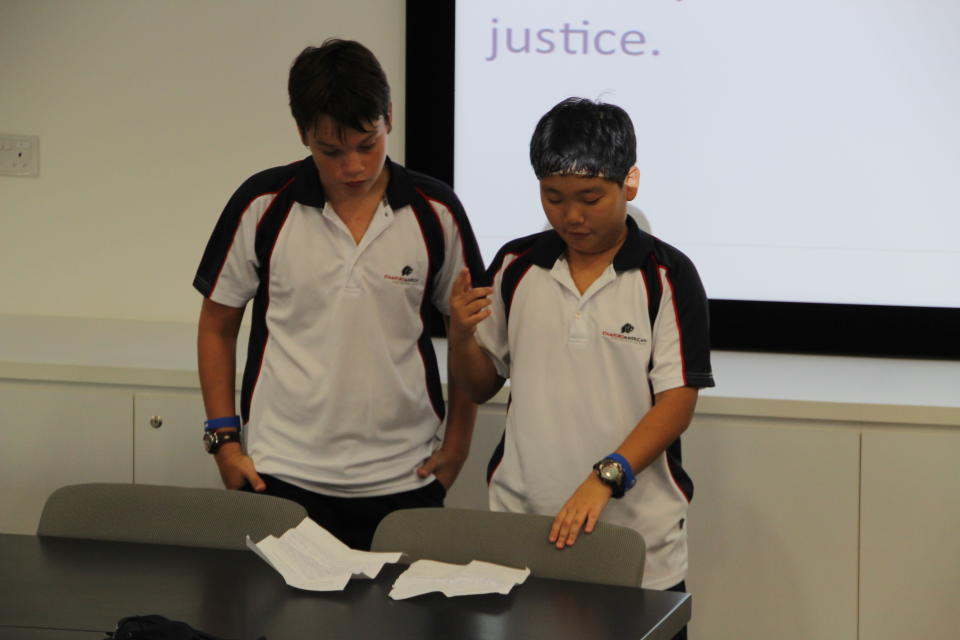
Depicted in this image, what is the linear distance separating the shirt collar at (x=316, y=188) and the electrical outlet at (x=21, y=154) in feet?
5.72

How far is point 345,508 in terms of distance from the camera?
2.03 metres

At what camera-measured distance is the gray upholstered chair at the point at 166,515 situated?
71.1 inches

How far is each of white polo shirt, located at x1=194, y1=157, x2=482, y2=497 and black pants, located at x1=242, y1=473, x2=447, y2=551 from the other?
0.6 inches

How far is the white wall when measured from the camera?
131 inches

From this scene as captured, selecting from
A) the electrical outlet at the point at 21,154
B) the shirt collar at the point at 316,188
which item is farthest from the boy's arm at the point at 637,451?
the electrical outlet at the point at 21,154

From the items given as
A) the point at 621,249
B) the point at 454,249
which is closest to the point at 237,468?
the point at 454,249

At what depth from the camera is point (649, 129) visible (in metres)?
3.13

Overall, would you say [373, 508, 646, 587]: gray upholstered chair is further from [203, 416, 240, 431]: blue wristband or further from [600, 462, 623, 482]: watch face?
[203, 416, 240, 431]: blue wristband

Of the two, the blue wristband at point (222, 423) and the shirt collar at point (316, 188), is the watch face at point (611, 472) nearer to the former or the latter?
the shirt collar at point (316, 188)

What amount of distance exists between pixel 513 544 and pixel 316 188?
720 millimetres

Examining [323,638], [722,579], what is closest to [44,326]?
[722,579]

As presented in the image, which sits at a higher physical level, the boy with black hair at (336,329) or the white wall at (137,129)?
the white wall at (137,129)

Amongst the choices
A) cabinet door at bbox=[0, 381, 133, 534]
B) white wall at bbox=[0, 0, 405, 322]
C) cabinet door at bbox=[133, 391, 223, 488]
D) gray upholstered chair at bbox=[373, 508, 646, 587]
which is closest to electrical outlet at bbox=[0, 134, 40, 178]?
white wall at bbox=[0, 0, 405, 322]

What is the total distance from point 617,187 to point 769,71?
4.80 ft
